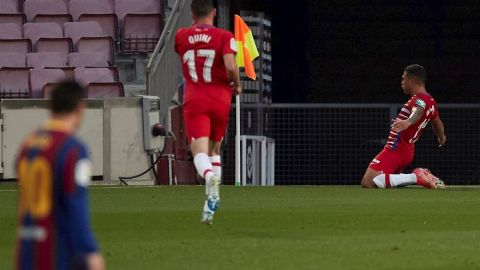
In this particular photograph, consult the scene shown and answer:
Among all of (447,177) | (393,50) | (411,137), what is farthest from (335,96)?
(411,137)

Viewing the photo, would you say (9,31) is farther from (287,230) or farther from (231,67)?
(287,230)

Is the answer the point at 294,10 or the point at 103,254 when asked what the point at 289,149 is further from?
the point at 103,254

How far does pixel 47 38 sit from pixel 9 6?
6.00 ft

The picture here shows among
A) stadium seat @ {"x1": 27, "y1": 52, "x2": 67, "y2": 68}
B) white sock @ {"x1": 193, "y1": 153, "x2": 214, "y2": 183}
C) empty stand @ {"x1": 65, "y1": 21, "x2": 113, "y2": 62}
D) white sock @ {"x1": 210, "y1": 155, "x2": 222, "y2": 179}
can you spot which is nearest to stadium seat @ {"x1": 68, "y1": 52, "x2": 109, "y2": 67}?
empty stand @ {"x1": 65, "y1": 21, "x2": 113, "y2": 62}

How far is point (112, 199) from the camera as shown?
55.7 ft

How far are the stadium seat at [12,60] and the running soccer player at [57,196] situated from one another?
1896 cm

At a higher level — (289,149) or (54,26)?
(54,26)

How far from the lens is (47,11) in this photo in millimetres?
26219

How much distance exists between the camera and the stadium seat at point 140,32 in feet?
82.1

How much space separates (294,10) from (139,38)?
5.60 m

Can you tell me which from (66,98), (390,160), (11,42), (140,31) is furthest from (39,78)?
(66,98)

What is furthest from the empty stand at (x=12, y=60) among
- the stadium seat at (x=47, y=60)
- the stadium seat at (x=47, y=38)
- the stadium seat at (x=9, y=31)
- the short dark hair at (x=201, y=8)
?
the short dark hair at (x=201, y=8)

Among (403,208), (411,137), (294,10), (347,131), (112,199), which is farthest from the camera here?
(294,10)

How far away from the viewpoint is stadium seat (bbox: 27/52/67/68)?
961 inches
